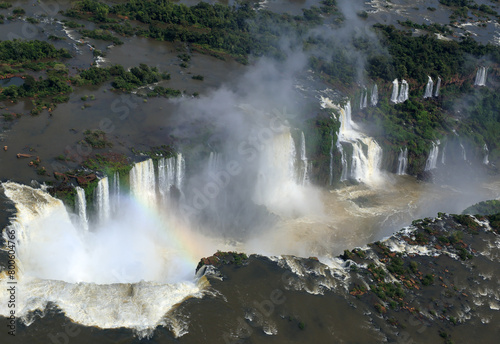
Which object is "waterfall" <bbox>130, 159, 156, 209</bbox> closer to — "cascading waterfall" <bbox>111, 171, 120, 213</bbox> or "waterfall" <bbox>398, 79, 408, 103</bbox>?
"cascading waterfall" <bbox>111, 171, 120, 213</bbox>

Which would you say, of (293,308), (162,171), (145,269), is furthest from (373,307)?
(162,171)

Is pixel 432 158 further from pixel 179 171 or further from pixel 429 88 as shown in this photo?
pixel 179 171

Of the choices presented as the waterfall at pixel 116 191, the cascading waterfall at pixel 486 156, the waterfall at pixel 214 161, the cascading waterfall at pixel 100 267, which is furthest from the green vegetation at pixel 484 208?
the waterfall at pixel 116 191

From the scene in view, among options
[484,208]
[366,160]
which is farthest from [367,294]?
[366,160]

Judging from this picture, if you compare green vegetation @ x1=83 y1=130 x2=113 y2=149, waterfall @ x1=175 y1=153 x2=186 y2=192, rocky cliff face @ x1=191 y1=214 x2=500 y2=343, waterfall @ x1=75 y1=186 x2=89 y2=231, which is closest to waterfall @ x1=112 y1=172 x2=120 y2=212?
waterfall @ x1=75 y1=186 x2=89 y2=231

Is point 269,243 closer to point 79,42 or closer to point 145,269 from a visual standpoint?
point 145,269

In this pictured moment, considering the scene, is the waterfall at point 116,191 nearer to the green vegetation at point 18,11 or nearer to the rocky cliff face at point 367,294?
the rocky cliff face at point 367,294
